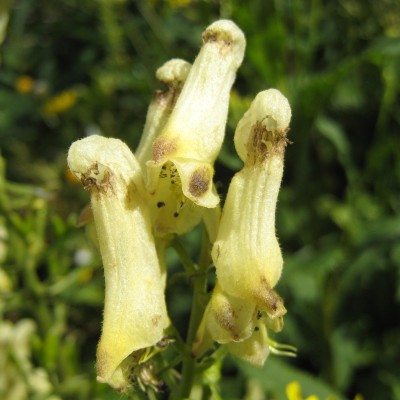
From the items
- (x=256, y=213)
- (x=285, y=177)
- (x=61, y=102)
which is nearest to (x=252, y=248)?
(x=256, y=213)

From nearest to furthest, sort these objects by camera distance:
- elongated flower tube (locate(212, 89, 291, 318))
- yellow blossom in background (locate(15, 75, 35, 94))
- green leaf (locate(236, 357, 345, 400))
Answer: elongated flower tube (locate(212, 89, 291, 318)) < green leaf (locate(236, 357, 345, 400)) < yellow blossom in background (locate(15, 75, 35, 94))

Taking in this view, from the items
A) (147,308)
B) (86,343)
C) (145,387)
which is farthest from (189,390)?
(86,343)

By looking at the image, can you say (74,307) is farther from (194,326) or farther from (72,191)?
(194,326)

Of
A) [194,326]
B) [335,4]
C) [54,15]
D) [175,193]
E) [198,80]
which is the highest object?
[198,80]

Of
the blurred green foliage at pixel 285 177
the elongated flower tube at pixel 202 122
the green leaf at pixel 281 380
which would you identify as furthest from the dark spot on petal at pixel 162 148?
the green leaf at pixel 281 380

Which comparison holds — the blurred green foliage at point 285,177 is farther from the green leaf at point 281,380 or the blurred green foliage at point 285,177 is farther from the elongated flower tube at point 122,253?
the elongated flower tube at point 122,253

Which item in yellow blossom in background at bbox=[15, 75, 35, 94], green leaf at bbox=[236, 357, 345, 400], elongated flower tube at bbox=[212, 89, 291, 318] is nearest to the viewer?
elongated flower tube at bbox=[212, 89, 291, 318]

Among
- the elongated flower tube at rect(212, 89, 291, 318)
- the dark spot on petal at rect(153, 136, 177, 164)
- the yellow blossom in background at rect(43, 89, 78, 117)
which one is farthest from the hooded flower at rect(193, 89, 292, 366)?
the yellow blossom in background at rect(43, 89, 78, 117)

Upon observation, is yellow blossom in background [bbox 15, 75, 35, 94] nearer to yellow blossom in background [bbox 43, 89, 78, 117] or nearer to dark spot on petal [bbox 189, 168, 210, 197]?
yellow blossom in background [bbox 43, 89, 78, 117]
